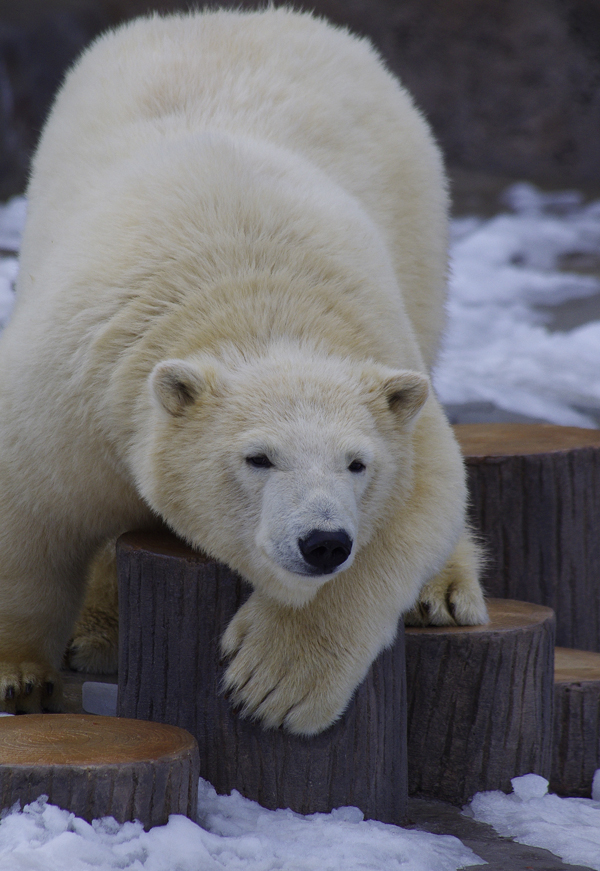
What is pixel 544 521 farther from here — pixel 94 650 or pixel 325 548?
pixel 325 548

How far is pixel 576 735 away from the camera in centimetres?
356

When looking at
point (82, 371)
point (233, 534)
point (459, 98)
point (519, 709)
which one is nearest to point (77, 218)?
point (82, 371)

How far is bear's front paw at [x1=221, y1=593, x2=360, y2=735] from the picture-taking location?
268 cm

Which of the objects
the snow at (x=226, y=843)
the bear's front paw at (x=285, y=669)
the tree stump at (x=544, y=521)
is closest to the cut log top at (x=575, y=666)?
the tree stump at (x=544, y=521)

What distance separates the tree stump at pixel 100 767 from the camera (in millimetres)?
2176

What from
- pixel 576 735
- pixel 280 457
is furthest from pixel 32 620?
pixel 576 735

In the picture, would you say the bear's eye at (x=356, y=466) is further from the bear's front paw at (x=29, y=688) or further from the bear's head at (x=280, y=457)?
the bear's front paw at (x=29, y=688)

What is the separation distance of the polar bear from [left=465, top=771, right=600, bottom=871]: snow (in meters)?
0.56

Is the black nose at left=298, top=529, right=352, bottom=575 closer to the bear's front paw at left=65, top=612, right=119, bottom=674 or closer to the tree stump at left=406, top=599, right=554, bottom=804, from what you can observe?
the tree stump at left=406, top=599, right=554, bottom=804

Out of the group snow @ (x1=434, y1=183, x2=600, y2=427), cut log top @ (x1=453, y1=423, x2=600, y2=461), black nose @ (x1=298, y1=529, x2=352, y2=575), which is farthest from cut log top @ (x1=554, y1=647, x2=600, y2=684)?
snow @ (x1=434, y1=183, x2=600, y2=427)

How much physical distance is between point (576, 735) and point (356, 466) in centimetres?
155

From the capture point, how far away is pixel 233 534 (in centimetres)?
264

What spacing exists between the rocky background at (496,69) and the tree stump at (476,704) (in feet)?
39.4

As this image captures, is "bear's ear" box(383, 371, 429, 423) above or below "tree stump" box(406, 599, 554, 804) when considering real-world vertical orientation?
above
